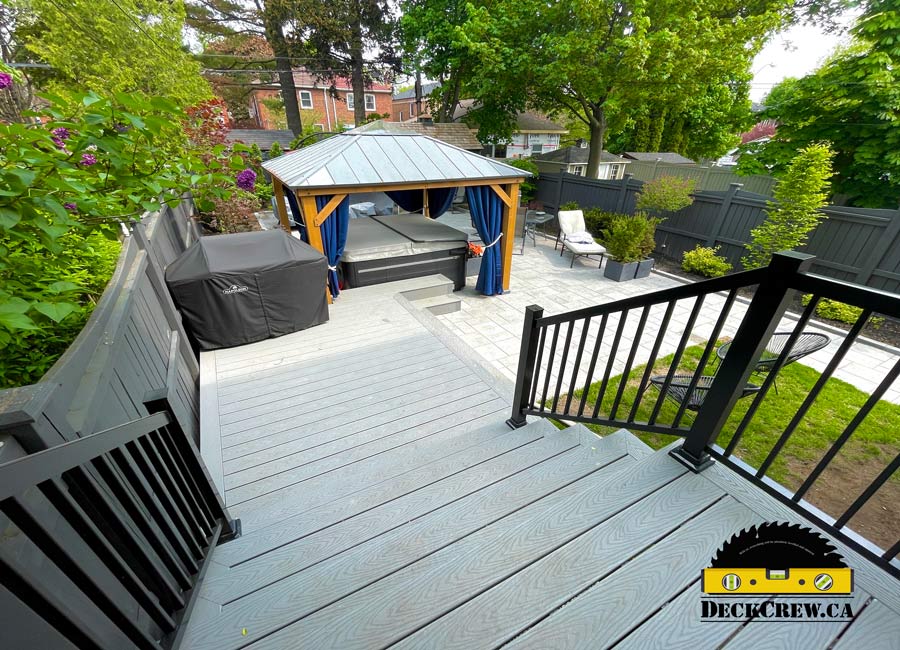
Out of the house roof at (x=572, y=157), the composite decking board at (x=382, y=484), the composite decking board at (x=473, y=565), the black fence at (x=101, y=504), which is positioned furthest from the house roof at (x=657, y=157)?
the black fence at (x=101, y=504)

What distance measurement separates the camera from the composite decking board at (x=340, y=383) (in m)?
2.96

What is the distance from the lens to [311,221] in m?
4.46

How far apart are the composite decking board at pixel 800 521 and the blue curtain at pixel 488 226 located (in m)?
4.59

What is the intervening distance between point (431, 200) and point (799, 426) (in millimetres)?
7009

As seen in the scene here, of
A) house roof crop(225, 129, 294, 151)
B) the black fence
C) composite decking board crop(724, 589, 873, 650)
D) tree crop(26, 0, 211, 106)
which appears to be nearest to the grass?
composite decking board crop(724, 589, 873, 650)

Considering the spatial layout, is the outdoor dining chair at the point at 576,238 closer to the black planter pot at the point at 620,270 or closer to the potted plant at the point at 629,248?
the potted plant at the point at 629,248

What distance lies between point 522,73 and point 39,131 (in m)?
11.2

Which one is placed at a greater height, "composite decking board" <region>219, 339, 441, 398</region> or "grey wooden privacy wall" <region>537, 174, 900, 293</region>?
"grey wooden privacy wall" <region>537, 174, 900, 293</region>

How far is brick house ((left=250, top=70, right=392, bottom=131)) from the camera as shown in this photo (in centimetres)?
2278

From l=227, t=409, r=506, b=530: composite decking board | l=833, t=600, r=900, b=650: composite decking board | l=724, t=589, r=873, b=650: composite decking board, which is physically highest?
l=833, t=600, r=900, b=650: composite decking board

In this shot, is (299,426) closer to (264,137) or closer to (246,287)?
(246,287)

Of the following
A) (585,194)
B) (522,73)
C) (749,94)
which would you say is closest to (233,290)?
(585,194)

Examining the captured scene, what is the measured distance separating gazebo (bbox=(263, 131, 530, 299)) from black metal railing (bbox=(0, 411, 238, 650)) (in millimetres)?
3621

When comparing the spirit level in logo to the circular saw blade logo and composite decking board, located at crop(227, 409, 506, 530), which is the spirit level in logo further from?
composite decking board, located at crop(227, 409, 506, 530)
